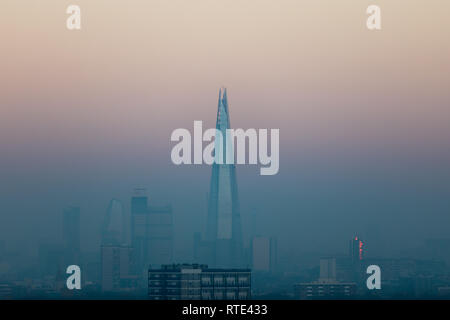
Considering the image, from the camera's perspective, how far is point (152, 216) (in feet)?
91.0

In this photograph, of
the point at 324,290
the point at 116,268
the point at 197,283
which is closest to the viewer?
the point at 197,283

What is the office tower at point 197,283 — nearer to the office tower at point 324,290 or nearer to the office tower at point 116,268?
the office tower at point 116,268

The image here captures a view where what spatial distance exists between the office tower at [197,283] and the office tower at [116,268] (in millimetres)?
1342

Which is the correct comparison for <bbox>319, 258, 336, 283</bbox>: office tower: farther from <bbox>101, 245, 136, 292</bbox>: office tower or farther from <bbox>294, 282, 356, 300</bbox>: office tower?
<bbox>101, 245, 136, 292</bbox>: office tower

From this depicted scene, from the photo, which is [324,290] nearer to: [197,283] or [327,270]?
[327,270]

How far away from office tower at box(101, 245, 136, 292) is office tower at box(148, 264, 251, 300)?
4.40 feet

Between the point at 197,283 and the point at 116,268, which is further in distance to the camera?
the point at 116,268

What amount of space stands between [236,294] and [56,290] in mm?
5741

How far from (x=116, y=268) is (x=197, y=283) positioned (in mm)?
8225

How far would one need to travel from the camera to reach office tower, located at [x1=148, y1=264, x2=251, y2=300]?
1867 cm

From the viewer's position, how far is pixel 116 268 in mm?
26656

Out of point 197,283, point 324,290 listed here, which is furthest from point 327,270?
point 197,283

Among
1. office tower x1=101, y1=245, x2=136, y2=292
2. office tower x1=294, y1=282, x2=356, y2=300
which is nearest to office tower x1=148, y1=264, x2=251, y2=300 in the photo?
office tower x1=101, y1=245, x2=136, y2=292
